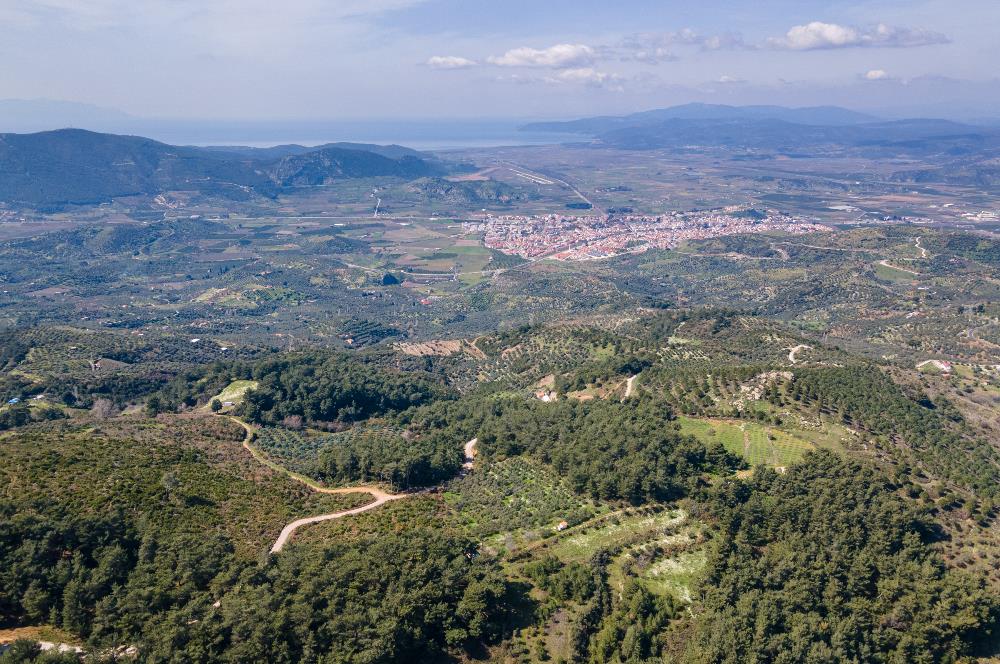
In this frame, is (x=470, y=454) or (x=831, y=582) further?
(x=470, y=454)

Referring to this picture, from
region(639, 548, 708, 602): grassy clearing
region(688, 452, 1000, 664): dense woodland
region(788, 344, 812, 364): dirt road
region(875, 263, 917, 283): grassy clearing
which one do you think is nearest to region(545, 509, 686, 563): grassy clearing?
region(639, 548, 708, 602): grassy clearing

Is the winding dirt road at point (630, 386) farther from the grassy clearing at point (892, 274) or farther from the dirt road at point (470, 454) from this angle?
the grassy clearing at point (892, 274)

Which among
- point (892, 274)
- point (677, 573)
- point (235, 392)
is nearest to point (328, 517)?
point (677, 573)

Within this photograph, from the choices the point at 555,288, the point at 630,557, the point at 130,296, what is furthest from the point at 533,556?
the point at 130,296

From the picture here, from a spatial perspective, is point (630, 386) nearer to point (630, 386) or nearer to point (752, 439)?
point (630, 386)

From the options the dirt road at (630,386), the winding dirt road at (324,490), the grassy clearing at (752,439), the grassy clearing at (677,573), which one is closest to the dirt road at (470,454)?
the winding dirt road at (324,490)

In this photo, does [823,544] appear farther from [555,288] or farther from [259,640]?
[555,288]

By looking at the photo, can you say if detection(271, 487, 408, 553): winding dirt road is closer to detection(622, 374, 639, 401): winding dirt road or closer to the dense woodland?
the dense woodland

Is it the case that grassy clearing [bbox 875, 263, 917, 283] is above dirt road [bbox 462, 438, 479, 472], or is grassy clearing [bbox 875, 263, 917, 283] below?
above
